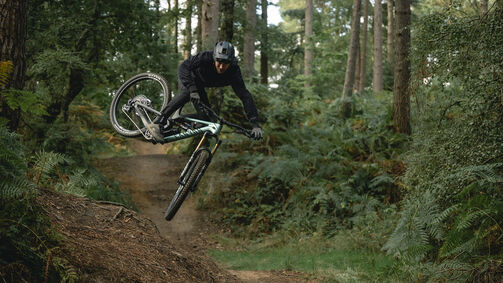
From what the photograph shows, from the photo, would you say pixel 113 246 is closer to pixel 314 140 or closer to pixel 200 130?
pixel 200 130

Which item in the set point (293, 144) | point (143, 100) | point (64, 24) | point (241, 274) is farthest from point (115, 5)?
point (241, 274)

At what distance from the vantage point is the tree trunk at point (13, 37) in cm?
572

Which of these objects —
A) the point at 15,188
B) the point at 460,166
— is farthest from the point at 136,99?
the point at 460,166

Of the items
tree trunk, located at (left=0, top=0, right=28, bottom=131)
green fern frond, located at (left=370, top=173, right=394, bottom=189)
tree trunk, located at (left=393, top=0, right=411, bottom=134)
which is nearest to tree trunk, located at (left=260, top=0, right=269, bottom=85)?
tree trunk, located at (left=393, top=0, right=411, bottom=134)

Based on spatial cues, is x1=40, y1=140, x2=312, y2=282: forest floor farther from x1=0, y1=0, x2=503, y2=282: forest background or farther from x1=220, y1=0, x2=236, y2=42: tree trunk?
x1=220, y1=0, x2=236, y2=42: tree trunk

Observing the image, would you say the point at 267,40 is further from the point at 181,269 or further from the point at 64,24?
Answer: the point at 181,269

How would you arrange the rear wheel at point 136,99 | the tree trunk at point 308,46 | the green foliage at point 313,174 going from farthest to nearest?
the tree trunk at point 308,46 < the green foliage at point 313,174 < the rear wheel at point 136,99

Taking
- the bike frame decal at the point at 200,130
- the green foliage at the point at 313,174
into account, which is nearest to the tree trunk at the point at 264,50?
the green foliage at the point at 313,174

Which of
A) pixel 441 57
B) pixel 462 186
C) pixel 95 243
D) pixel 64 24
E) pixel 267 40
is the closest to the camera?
pixel 95 243

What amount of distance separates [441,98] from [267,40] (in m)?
13.5

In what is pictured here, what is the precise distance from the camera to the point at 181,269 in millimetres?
5250

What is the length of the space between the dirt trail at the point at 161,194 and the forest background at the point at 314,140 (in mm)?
703

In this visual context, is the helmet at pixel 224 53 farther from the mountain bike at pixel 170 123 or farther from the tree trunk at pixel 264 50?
the tree trunk at pixel 264 50

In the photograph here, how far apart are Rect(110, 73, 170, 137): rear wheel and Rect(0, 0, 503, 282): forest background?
1.04 m
